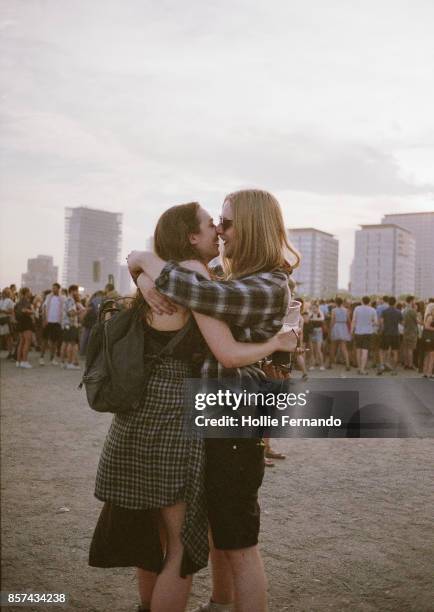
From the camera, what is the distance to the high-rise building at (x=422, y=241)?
553 ft

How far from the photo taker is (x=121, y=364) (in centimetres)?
221

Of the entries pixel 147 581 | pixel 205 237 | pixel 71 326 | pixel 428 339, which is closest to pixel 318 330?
Answer: pixel 428 339

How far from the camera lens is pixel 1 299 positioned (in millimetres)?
14984

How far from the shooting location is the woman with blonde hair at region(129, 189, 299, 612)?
2.12 metres

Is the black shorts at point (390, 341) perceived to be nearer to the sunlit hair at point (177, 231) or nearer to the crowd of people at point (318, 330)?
the crowd of people at point (318, 330)

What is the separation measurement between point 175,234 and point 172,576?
1.30m

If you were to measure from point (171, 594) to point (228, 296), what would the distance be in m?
1.16

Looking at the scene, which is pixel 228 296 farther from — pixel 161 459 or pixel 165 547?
pixel 165 547

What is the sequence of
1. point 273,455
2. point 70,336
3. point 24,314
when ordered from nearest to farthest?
point 273,455
point 24,314
point 70,336

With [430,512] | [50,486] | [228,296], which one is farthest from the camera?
[50,486]

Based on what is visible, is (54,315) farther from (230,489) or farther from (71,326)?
(230,489)

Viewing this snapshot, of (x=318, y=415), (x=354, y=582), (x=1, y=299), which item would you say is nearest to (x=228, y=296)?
(x=318, y=415)

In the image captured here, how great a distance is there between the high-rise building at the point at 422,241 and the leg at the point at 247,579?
171 m

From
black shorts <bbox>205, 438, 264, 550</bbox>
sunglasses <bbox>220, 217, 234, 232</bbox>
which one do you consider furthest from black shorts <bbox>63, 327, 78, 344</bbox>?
black shorts <bbox>205, 438, 264, 550</bbox>
